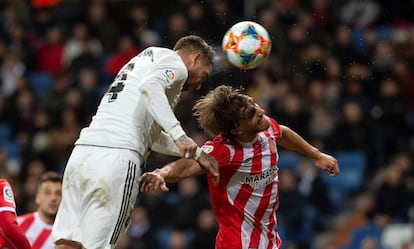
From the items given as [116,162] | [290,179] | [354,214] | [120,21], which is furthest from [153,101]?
[120,21]

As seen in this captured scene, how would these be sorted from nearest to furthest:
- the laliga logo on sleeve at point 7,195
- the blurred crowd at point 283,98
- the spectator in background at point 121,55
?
the laliga logo on sleeve at point 7,195, the blurred crowd at point 283,98, the spectator in background at point 121,55

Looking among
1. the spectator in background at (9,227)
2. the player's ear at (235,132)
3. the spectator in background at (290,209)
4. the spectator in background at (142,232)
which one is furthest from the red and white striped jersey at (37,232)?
the spectator in background at (290,209)

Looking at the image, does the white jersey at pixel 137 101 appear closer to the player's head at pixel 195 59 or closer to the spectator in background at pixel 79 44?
the player's head at pixel 195 59

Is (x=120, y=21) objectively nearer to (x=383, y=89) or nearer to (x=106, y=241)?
(x=383, y=89)

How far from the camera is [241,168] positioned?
7020mm

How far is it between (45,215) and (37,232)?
158mm

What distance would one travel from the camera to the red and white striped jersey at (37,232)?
27.7 feet

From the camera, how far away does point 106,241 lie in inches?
256

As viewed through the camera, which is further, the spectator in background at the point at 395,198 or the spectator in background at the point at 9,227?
the spectator in background at the point at 395,198

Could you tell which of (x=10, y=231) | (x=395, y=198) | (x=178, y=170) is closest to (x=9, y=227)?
(x=10, y=231)

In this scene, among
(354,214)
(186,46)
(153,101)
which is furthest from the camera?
(354,214)

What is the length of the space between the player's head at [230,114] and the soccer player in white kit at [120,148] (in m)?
0.26

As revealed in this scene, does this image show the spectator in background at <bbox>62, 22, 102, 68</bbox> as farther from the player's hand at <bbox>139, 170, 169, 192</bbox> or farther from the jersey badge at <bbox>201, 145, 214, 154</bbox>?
the player's hand at <bbox>139, 170, 169, 192</bbox>

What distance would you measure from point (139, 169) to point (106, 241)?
1.75ft
